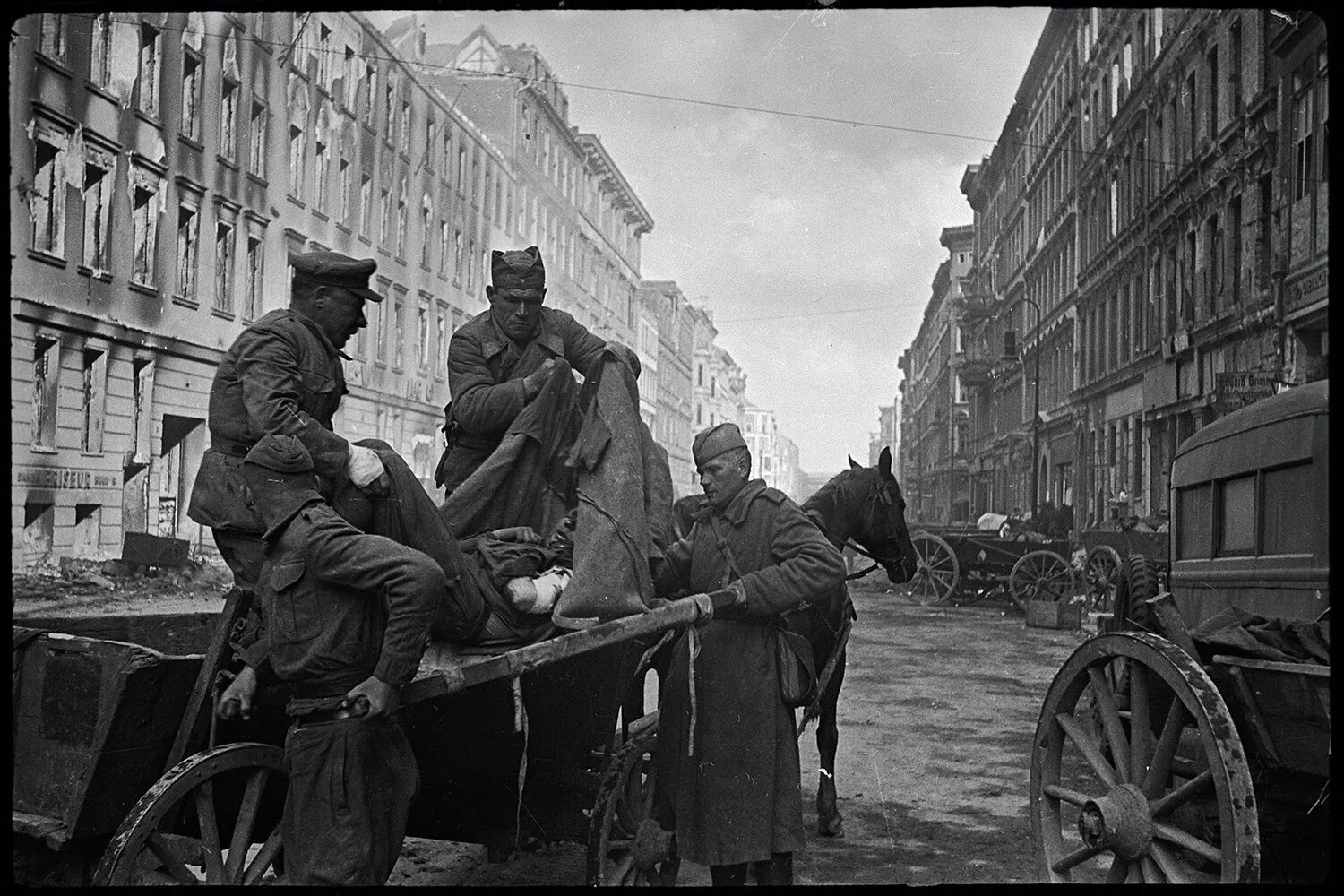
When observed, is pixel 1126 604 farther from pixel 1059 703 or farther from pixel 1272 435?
pixel 1059 703

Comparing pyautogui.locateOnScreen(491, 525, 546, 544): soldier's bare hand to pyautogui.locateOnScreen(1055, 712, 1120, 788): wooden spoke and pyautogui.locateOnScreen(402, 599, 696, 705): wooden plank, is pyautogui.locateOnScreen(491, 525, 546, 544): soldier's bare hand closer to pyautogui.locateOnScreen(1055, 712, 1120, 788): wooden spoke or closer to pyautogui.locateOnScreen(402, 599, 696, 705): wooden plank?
pyautogui.locateOnScreen(402, 599, 696, 705): wooden plank

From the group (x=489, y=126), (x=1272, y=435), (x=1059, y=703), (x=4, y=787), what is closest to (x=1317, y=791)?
(x=1059, y=703)

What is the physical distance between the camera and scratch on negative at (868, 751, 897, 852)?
6383 mm

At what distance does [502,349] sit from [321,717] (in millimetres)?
2201

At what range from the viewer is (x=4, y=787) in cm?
338

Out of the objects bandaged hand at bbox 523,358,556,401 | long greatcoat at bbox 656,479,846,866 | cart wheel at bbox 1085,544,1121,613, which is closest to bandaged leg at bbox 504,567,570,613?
long greatcoat at bbox 656,479,846,866

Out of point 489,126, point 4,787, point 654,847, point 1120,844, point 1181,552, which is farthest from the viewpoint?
point 489,126

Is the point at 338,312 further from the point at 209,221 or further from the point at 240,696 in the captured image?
the point at 209,221

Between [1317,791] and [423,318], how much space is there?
79.4 feet

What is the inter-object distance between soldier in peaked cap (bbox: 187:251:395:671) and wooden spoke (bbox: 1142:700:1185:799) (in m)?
2.86

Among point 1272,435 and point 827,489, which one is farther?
point 827,489

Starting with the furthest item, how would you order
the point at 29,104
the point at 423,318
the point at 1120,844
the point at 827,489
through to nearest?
the point at 423,318
the point at 29,104
the point at 827,489
the point at 1120,844

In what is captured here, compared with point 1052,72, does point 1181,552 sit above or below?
below

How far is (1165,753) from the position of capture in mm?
3971
